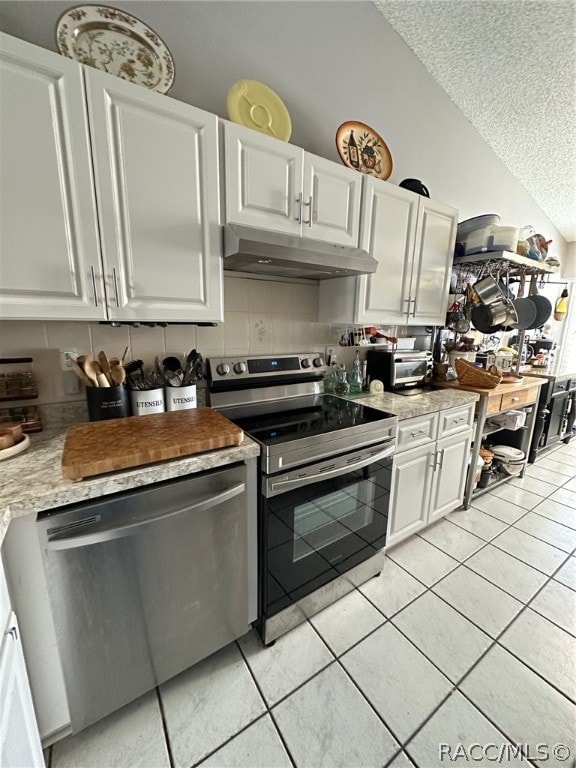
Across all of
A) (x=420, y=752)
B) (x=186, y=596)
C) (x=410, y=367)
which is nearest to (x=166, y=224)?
(x=186, y=596)

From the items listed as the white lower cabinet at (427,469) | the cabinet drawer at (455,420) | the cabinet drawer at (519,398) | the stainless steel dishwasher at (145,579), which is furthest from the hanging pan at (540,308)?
the stainless steel dishwasher at (145,579)

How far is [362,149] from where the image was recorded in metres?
1.83

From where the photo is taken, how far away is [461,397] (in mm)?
2012

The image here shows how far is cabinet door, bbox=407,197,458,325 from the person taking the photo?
1969mm

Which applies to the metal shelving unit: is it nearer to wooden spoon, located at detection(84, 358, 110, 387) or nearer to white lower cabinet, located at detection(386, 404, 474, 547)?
white lower cabinet, located at detection(386, 404, 474, 547)

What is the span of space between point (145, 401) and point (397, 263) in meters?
1.60

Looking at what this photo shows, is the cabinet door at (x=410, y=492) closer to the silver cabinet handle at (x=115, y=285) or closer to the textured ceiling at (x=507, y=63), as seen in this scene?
the silver cabinet handle at (x=115, y=285)

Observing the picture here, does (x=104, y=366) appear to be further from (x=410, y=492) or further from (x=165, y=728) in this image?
(x=410, y=492)

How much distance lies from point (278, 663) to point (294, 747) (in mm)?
268

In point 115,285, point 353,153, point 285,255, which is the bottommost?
point 115,285

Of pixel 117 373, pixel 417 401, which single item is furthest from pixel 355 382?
pixel 117 373

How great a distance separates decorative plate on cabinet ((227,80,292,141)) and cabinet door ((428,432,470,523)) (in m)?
1.90

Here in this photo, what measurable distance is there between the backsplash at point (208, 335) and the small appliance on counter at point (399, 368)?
350 mm

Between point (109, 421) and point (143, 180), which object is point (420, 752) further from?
point (143, 180)
